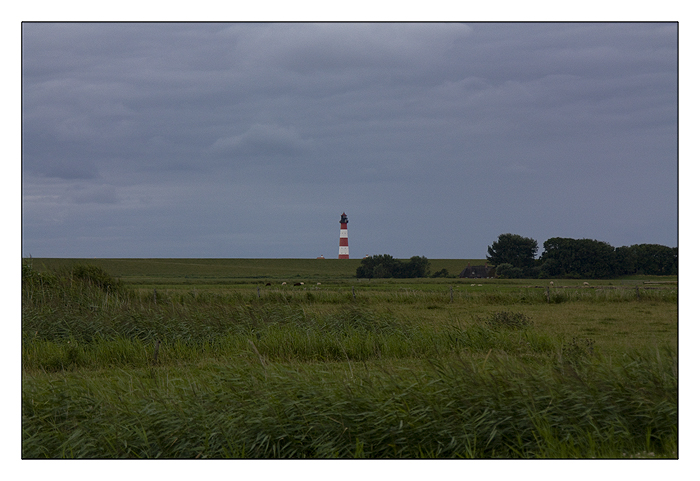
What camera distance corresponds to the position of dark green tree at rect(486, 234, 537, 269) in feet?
277

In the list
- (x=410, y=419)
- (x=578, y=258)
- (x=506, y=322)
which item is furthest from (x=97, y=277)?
(x=578, y=258)

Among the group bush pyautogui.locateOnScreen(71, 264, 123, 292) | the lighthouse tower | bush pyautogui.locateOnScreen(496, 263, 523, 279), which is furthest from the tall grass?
the lighthouse tower

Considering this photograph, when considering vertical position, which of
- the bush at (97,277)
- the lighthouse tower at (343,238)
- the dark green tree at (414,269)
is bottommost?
the dark green tree at (414,269)

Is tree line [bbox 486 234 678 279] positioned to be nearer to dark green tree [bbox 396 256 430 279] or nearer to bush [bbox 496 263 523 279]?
bush [bbox 496 263 523 279]

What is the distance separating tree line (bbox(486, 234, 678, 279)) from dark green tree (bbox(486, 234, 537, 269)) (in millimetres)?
1315

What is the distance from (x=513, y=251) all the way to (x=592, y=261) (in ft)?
51.2

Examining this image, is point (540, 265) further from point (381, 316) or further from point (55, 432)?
point (55, 432)

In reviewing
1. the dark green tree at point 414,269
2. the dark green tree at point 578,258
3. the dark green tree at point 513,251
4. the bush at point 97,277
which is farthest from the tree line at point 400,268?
the bush at point 97,277

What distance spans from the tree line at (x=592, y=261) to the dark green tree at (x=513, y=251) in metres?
1.32

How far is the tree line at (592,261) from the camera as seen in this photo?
67125mm

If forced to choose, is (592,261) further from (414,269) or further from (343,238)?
(343,238)

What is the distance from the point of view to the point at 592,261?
71562 mm

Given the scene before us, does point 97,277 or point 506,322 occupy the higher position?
point 97,277

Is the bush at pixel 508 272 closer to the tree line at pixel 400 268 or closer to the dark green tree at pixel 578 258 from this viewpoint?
the dark green tree at pixel 578 258
